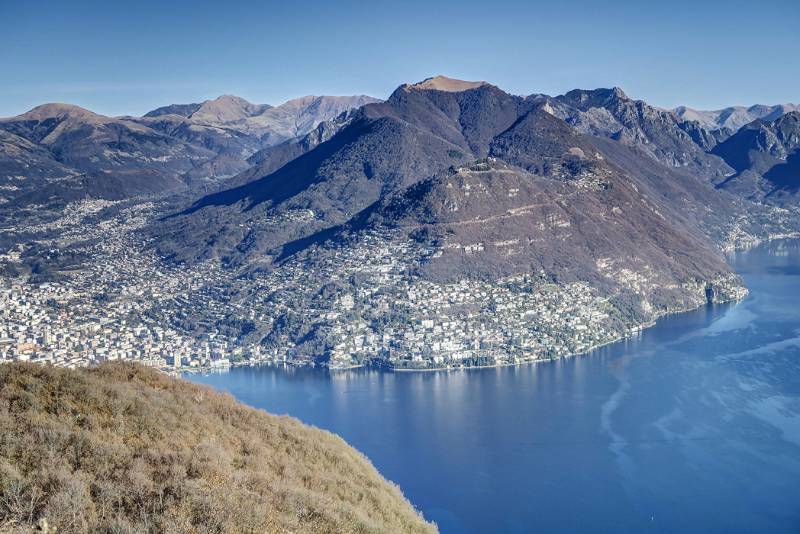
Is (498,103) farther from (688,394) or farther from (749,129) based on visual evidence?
(688,394)

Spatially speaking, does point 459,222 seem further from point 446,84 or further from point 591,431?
point 446,84

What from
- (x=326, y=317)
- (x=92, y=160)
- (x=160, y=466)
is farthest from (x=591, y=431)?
(x=92, y=160)

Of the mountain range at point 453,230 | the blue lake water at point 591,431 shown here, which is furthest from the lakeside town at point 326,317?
the blue lake water at point 591,431

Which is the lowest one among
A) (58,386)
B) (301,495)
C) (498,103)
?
(301,495)

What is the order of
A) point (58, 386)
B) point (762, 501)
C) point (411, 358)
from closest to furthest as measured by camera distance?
point (58, 386) < point (762, 501) < point (411, 358)

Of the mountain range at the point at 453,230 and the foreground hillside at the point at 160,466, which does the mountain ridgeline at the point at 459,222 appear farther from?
the foreground hillside at the point at 160,466

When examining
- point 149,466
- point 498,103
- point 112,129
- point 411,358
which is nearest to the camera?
point 149,466

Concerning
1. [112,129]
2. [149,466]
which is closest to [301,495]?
[149,466]
